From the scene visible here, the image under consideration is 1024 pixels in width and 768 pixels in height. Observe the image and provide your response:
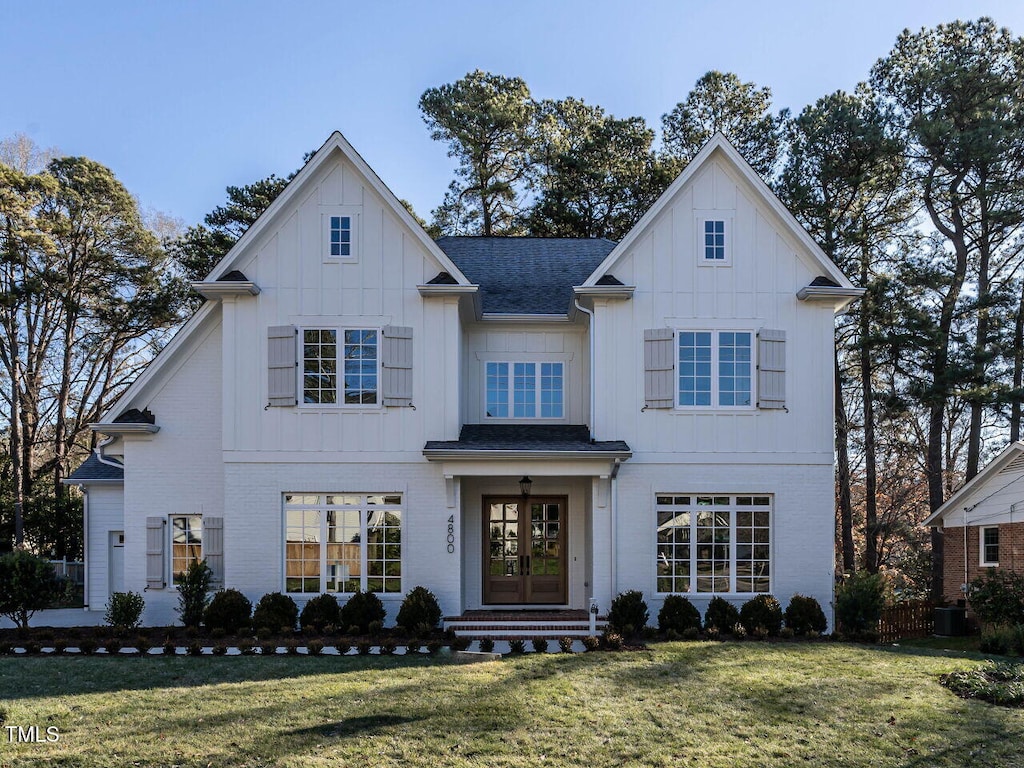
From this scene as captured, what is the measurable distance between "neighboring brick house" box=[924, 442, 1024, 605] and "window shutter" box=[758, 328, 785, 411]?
6.31 metres

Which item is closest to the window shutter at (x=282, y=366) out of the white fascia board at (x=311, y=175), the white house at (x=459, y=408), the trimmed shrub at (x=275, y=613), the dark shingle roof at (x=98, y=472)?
the white house at (x=459, y=408)

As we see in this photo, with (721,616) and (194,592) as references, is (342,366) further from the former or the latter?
(721,616)

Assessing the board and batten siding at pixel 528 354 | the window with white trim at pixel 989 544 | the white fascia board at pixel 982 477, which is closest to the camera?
the board and batten siding at pixel 528 354

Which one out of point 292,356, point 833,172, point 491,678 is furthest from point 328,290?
point 833,172

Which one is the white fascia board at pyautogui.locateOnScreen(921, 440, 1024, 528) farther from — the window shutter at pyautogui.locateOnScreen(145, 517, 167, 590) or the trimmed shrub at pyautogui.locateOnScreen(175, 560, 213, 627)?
the window shutter at pyautogui.locateOnScreen(145, 517, 167, 590)

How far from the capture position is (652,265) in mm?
15820

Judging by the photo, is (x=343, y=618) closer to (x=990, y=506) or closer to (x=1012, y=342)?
(x=990, y=506)

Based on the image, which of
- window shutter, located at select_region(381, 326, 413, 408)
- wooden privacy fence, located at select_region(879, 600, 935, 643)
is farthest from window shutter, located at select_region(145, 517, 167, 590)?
wooden privacy fence, located at select_region(879, 600, 935, 643)

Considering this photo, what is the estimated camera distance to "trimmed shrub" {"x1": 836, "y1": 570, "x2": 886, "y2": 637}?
48.1ft

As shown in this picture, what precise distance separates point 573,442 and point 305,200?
6669 mm

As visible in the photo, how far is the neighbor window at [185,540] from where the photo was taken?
16.2 meters

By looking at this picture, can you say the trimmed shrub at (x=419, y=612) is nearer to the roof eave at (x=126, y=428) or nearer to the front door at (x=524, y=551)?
the front door at (x=524, y=551)

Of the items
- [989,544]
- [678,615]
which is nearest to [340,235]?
[678,615]

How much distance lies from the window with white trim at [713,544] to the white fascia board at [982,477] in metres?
A: 6.66
